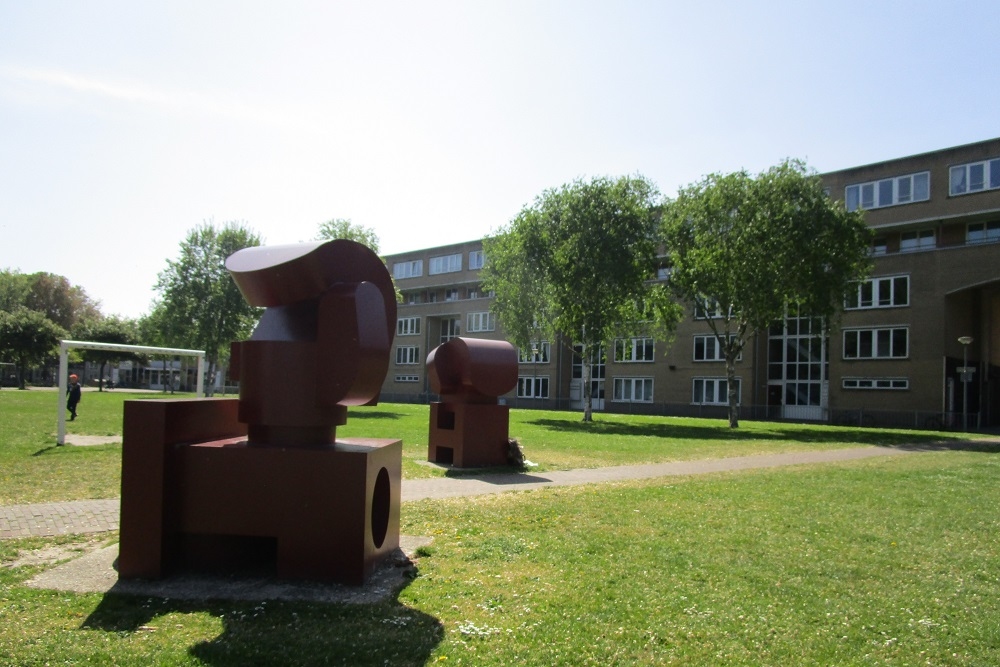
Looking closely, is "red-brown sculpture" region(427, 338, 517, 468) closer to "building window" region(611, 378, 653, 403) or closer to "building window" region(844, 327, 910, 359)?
"building window" region(844, 327, 910, 359)

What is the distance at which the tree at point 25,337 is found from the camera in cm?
6919

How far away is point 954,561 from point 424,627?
576 cm

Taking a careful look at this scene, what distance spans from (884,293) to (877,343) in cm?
293

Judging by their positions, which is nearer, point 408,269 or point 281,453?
point 281,453

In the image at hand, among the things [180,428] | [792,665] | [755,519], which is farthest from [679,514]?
[180,428]

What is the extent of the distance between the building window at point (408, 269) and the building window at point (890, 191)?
45.4m

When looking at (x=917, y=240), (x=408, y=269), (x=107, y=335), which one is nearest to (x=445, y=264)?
(x=408, y=269)

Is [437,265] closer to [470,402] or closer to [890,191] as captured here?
[890,191]

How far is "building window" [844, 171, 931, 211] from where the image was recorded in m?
43.5

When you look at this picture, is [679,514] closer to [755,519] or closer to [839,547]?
[755,519]

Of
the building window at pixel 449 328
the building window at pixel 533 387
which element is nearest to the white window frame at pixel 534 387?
the building window at pixel 533 387

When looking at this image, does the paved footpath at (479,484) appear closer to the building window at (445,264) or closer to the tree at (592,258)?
the tree at (592,258)

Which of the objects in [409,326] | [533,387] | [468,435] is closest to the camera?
[468,435]

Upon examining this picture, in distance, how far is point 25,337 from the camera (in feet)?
229
